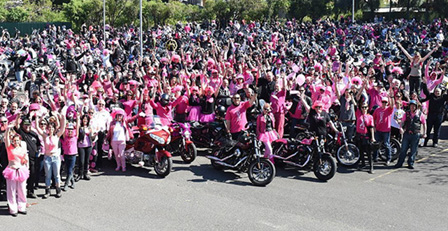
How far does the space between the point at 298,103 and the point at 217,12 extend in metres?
42.8

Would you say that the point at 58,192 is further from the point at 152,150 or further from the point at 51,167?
the point at 152,150

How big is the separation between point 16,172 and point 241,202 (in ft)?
12.3

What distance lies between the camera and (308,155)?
11141 millimetres

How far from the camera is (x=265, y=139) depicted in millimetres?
11016

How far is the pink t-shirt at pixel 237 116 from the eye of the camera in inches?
464

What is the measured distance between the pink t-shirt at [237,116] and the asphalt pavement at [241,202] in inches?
39.9

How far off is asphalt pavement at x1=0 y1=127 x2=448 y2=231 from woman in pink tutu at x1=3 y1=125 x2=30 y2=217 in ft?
0.74

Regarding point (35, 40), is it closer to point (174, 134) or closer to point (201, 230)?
point (174, 134)

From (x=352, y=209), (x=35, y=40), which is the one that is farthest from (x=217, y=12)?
(x=352, y=209)

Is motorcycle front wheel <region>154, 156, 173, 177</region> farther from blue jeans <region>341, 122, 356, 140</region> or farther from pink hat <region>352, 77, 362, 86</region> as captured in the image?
pink hat <region>352, 77, 362, 86</region>

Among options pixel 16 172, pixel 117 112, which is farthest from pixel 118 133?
pixel 16 172

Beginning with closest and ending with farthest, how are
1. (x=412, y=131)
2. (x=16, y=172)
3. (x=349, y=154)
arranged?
(x=16, y=172)
(x=412, y=131)
(x=349, y=154)

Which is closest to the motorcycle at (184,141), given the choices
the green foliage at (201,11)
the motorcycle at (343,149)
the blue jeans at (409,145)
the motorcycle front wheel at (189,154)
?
the motorcycle front wheel at (189,154)

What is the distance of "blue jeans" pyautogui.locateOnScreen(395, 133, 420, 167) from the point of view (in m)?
11.7
